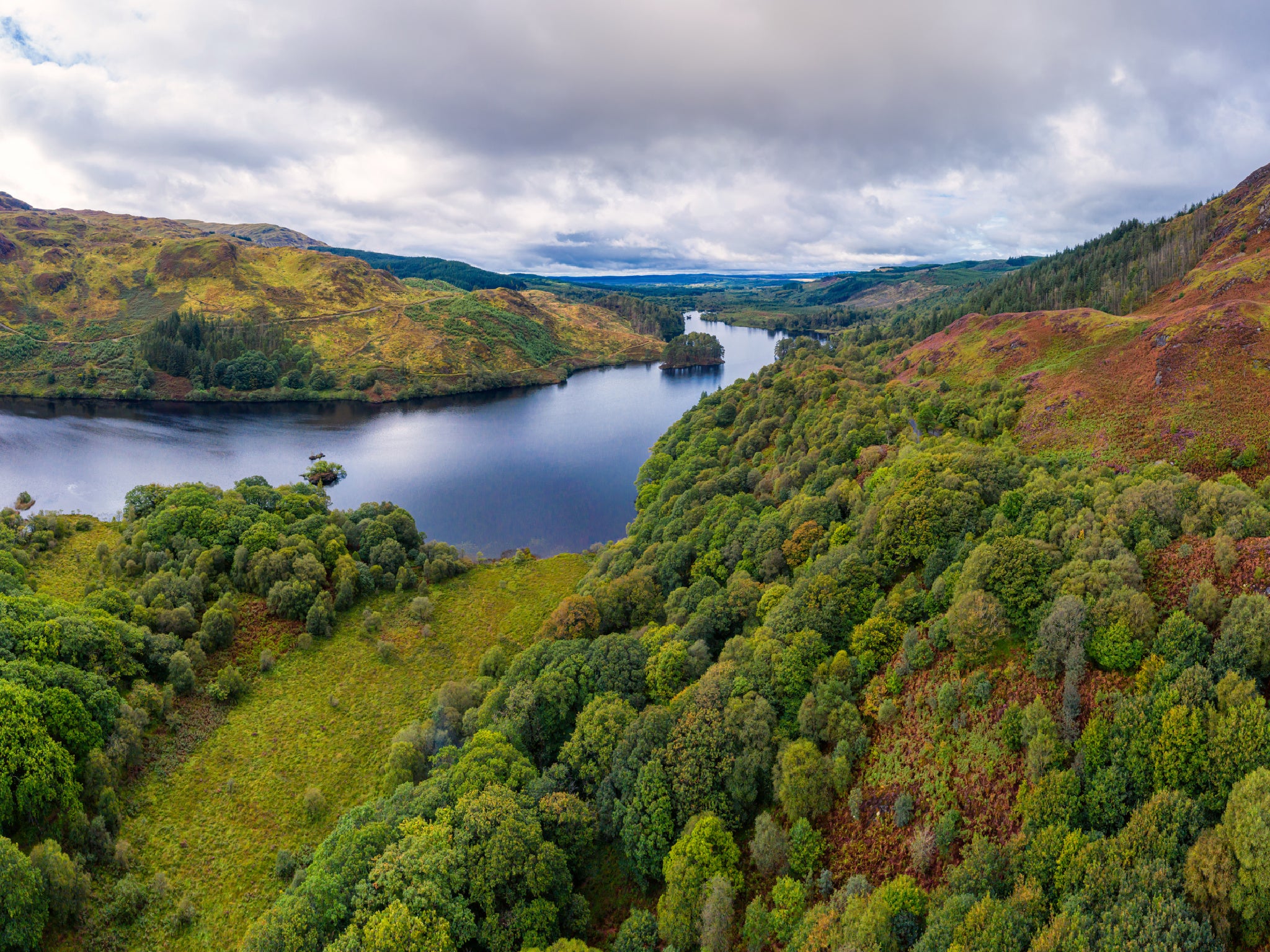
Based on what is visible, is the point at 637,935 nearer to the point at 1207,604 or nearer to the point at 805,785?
the point at 805,785

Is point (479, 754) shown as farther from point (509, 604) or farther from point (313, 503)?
point (313, 503)

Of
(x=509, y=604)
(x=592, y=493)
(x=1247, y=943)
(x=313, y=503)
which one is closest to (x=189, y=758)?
(x=509, y=604)

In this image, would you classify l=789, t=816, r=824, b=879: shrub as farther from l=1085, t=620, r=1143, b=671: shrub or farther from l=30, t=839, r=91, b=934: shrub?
l=30, t=839, r=91, b=934: shrub

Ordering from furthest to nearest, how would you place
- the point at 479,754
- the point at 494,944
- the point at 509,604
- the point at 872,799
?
the point at 509,604 → the point at 479,754 → the point at 872,799 → the point at 494,944

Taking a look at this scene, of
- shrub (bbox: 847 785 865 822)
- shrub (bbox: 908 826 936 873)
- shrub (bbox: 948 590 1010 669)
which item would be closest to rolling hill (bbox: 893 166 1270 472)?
shrub (bbox: 948 590 1010 669)

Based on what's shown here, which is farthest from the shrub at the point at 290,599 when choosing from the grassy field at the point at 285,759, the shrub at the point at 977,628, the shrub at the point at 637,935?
Answer: the shrub at the point at 977,628
